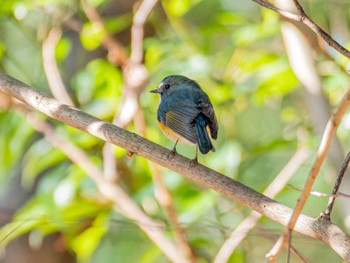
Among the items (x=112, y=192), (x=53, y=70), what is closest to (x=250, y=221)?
(x=112, y=192)

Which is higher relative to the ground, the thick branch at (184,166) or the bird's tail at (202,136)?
the bird's tail at (202,136)

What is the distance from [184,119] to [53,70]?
1.03 meters

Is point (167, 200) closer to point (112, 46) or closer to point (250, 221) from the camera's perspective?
point (250, 221)

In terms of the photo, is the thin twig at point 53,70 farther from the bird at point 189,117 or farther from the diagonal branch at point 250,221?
the diagonal branch at point 250,221

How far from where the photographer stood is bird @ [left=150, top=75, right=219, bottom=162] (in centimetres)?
293

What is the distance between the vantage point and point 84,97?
3.95 meters

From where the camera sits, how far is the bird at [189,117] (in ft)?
9.62

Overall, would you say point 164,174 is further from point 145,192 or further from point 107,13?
point 107,13

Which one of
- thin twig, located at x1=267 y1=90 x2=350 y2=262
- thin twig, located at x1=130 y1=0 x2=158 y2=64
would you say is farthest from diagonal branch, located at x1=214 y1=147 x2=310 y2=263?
thin twig, located at x1=267 y1=90 x2=350 y2=262

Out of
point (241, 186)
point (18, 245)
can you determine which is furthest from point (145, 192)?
point (18, 245)

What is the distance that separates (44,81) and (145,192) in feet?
8.07

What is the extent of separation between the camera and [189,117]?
312 centimetres

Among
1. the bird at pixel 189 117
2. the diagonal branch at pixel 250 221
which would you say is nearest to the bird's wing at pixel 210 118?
the bird at pixel 189 117

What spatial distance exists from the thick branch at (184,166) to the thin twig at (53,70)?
1334 mm
